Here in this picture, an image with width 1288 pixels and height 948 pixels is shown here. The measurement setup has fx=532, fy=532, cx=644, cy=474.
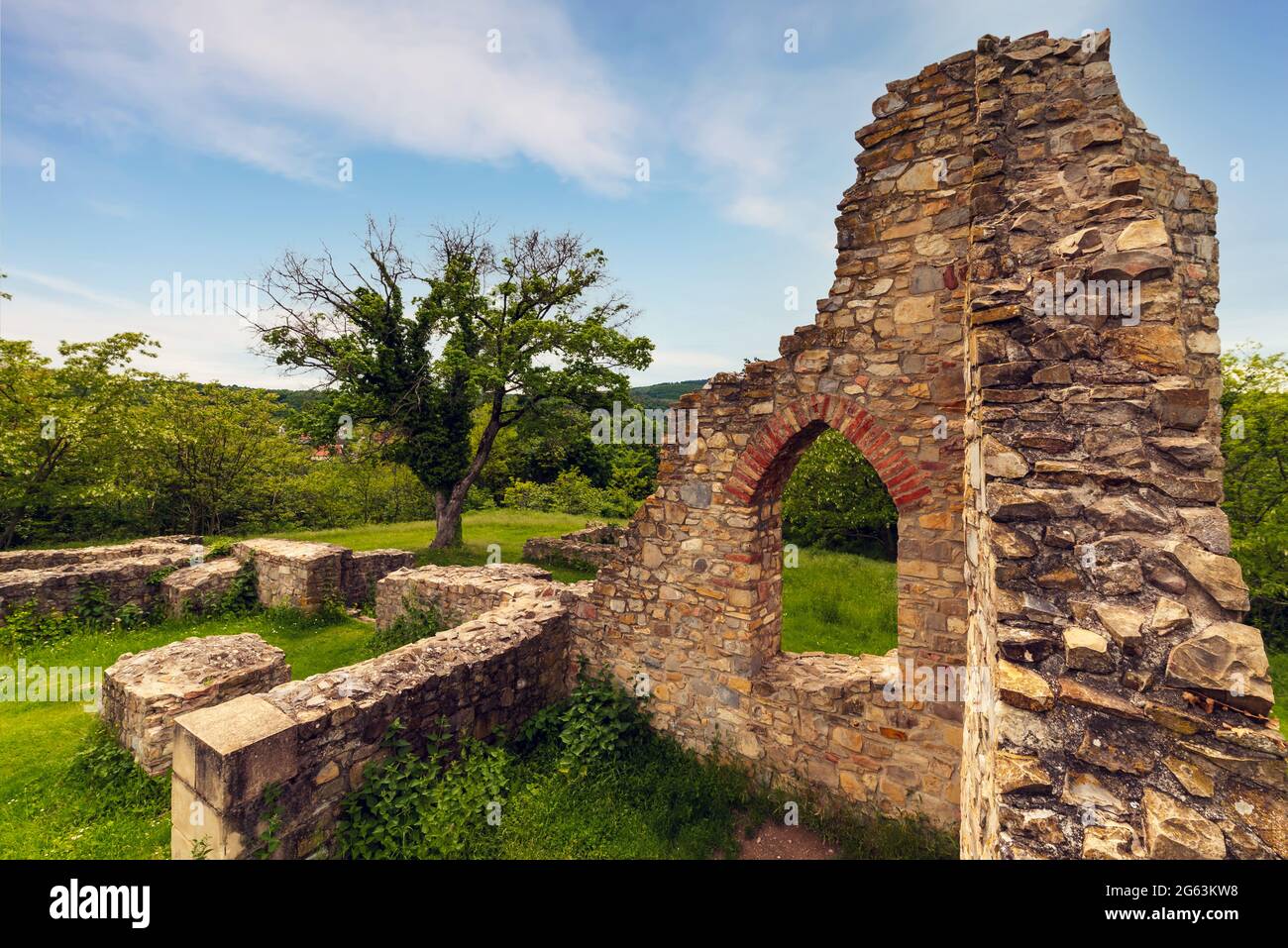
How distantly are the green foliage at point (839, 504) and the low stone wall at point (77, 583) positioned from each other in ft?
63.8

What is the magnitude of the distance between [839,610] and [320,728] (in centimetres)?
949

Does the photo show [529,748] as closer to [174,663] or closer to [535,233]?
[174,663]

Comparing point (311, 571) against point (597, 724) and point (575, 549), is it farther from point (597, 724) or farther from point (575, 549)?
point (597, 724)

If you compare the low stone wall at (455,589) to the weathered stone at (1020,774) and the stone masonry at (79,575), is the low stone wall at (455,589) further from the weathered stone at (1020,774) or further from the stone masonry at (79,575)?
the weathered stone at (1020,774)

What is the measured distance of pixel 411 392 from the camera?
16.6 m

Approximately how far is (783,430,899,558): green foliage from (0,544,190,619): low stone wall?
19.4 m

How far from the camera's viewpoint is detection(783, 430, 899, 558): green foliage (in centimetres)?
2016

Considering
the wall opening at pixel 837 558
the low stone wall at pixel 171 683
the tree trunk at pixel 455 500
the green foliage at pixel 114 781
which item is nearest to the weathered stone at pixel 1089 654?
the wall opening at pixel 837 558

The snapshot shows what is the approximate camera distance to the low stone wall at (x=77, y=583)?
10359 millimetres

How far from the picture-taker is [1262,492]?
12500 mm

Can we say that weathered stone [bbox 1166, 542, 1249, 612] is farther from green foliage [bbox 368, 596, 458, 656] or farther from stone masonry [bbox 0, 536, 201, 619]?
stone masonry [bbox 0, 536, 201, 619]

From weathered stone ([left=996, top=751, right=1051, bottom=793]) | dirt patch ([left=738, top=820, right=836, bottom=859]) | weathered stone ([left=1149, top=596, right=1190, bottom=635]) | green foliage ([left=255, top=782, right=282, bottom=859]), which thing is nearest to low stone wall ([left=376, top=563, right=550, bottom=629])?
green foliage ([left=255, top=782, right=282, bottom=859])

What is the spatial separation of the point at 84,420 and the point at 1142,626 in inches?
926
